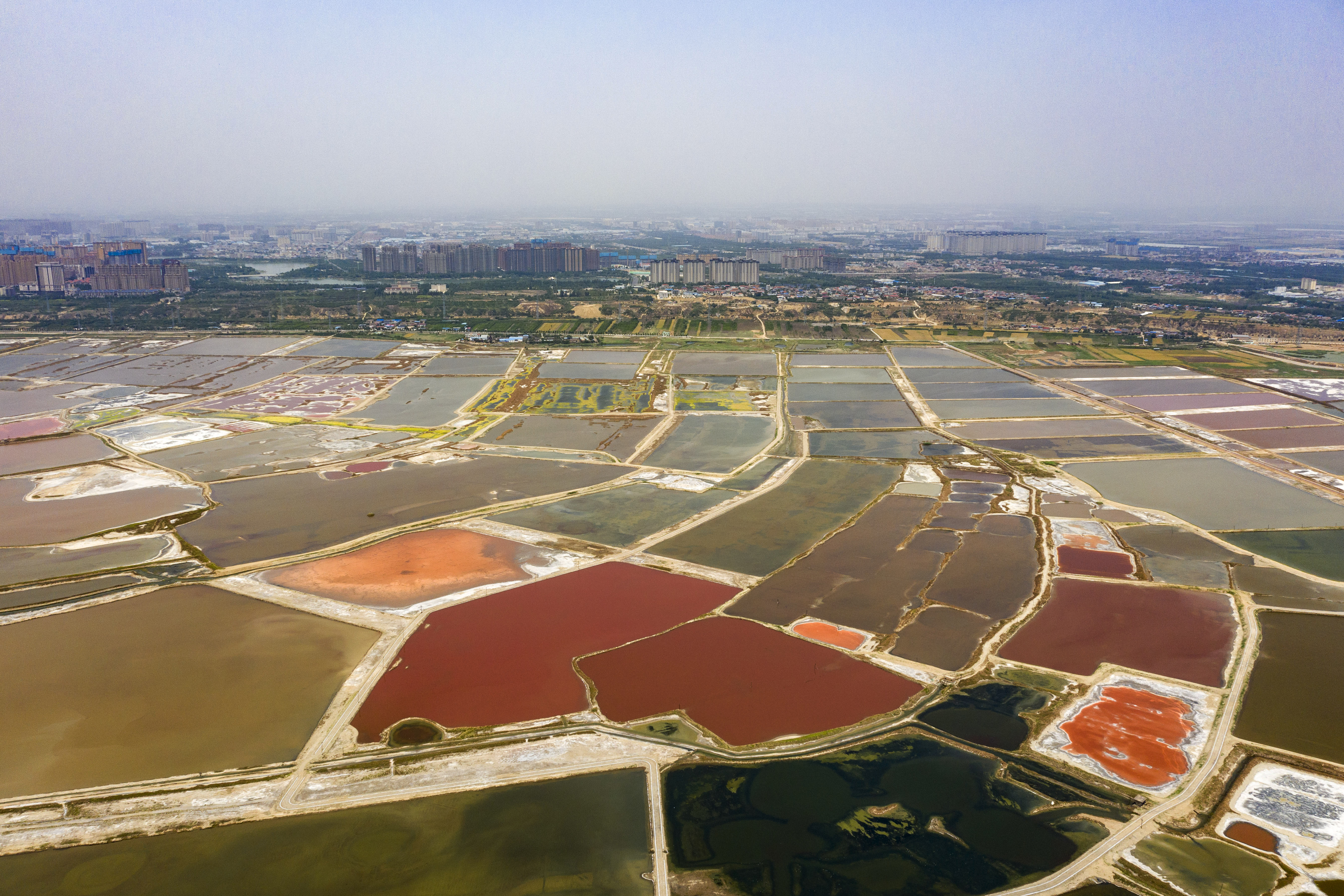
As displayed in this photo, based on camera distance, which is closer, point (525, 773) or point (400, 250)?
point (525, 773)

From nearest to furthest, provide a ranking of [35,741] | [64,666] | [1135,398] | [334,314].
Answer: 1. [35,741]
2. [64,666]
3. [1135,398]
4. [334,314]

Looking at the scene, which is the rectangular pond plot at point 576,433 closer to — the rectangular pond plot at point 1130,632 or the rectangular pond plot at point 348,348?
the rectangular pond plot at point 1130,632

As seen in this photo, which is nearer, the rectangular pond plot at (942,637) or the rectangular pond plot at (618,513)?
the rectangular pond plot at (942,637)

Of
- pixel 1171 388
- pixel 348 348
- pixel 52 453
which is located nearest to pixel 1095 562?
pixel 1171 388

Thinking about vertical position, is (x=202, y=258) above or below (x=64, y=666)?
above

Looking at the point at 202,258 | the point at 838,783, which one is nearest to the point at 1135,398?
the point at 838,783

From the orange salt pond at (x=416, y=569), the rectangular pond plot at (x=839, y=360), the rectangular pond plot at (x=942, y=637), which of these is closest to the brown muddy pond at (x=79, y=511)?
the orange salt pond at (x=416, y=569)

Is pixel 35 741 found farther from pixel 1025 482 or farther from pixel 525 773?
pixel 1025 482
